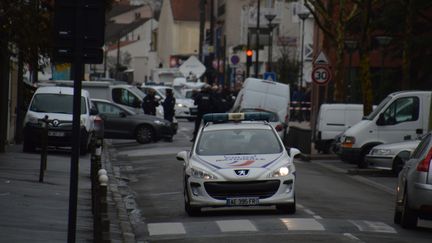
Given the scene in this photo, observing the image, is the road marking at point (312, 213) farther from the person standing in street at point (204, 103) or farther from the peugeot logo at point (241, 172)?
the person standing in street at point (204, 103)

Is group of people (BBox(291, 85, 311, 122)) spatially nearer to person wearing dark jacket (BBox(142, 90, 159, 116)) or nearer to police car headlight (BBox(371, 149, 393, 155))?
person wearing dark jacket (BBox(142, 90, 159, 116))

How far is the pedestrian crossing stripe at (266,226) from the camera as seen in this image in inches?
677

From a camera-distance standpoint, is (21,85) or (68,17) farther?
(21,85)

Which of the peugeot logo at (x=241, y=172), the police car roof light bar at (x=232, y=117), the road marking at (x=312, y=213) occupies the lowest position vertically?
the road marking at (x=312, y=213)

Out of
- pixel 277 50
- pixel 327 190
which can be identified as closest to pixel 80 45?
pixel 327 190

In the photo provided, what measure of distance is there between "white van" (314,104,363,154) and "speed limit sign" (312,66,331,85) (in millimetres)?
971

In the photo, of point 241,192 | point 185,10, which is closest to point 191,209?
point 241,192

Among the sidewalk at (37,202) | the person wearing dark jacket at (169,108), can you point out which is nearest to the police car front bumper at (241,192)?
the sidewalk at (37,202)

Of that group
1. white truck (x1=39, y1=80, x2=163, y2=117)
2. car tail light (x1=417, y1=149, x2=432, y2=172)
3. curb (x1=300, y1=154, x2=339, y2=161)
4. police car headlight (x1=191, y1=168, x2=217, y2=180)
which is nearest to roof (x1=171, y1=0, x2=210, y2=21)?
white truck (x1=39, y1=80, x2=163, y2=117)

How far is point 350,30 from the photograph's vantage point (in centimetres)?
5203

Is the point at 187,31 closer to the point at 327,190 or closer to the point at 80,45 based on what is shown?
the point at 327,190

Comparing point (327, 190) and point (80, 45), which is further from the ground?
point (80, 45)

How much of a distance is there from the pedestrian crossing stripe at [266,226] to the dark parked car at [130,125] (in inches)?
941

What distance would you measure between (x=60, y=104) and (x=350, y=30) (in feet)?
62.6
